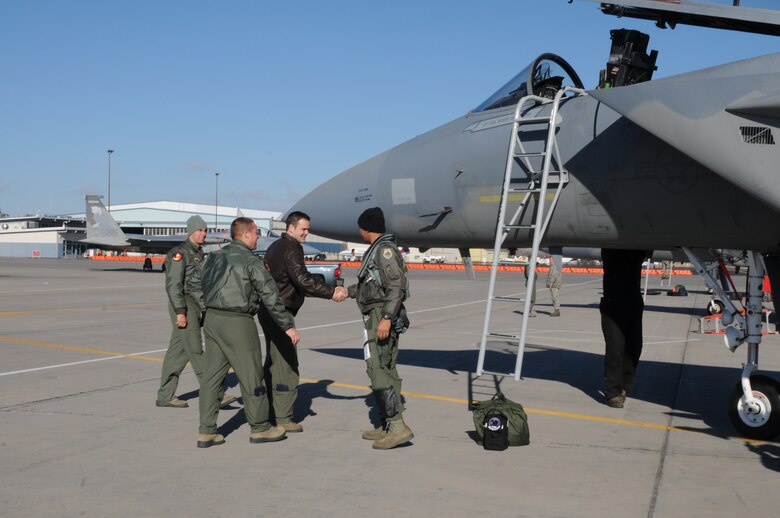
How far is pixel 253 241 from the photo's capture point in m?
6.04

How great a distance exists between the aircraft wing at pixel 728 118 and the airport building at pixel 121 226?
8773 cm

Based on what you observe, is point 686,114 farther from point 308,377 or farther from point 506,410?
point 308,377

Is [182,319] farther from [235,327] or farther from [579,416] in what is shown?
[579,416]

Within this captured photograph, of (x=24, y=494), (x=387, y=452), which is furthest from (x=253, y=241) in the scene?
(x=24, y=494)

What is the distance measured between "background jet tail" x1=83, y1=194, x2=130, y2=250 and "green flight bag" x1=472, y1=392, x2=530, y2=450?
5223cm

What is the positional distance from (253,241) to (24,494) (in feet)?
8.36

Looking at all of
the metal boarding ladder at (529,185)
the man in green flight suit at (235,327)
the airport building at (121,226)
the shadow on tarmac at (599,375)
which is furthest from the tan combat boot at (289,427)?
the airport building at (121,226)

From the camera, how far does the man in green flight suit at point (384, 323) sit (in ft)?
18.8

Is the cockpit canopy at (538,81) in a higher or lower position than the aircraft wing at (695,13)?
lower

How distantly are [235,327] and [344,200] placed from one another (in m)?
3.01

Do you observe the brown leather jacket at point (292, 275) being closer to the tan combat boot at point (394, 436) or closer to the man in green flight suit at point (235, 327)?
the man in green flight suit at point (235, 327)

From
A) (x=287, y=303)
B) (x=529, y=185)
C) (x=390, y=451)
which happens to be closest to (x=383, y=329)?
(x=390, y=451)

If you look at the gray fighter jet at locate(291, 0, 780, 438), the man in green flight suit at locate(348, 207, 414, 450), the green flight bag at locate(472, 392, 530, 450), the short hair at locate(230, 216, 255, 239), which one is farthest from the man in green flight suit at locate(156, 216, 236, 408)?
the green flight bag at locate(472, 392, 530, 450)

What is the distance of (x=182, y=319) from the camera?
7227 millimetres
